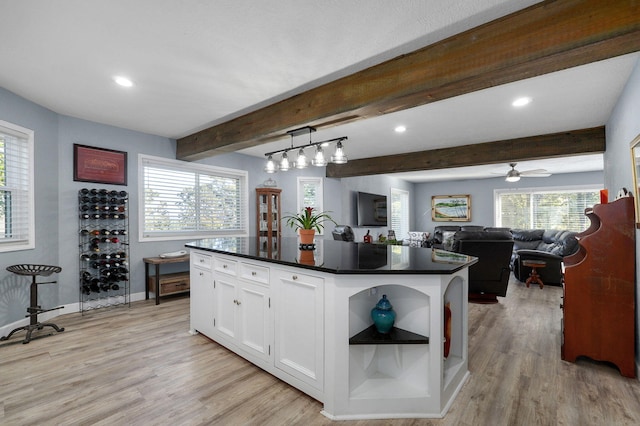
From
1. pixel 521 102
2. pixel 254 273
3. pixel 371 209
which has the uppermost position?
pixel 521 102

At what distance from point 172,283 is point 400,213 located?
7.04 m

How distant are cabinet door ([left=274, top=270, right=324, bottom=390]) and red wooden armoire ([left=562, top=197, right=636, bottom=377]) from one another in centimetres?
218

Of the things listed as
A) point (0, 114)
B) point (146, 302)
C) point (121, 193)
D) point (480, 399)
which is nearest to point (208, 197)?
point (121, 193)

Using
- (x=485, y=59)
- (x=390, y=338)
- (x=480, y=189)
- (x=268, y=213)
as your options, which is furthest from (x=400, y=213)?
(x=390, y=338)

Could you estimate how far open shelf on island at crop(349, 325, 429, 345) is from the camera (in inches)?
72.3

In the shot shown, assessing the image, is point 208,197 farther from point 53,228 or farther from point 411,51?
point 411,51

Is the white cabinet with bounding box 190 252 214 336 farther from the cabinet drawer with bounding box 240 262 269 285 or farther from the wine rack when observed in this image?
the wine rack

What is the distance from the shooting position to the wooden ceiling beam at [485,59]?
155 cm

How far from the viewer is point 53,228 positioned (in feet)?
Result: 11.9

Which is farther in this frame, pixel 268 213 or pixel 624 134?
pixel 268 213

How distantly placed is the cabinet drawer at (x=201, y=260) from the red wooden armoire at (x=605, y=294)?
126 inches

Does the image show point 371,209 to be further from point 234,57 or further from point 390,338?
point 390,338

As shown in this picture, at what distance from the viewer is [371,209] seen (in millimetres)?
7695

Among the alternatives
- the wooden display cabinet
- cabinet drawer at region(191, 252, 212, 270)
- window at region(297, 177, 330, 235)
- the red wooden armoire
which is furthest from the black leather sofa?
cabinet drawer at region(191, 252, 212, 270)
